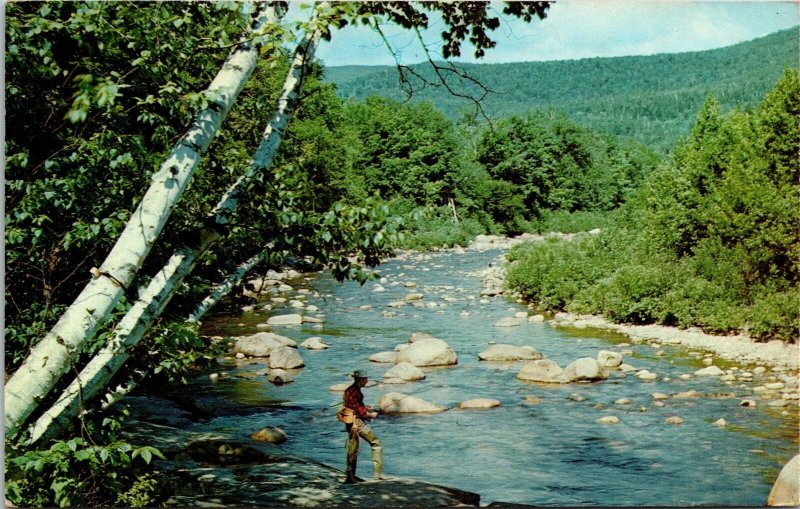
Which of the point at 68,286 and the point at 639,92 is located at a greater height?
the point at 639,92

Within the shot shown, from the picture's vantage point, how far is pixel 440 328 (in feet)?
50.4

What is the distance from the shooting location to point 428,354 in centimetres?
1246

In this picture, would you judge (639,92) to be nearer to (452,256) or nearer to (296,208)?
(452,256)

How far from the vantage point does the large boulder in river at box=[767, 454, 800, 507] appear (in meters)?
5.64

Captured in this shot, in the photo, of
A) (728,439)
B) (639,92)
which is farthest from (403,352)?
(639,92)

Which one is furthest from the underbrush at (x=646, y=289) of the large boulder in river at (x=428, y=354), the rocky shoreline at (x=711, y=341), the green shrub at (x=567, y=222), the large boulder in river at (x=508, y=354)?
the green shrub at (x=567, y=222)

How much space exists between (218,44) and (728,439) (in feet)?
22.9

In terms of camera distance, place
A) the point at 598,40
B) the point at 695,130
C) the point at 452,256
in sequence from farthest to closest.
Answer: the point at 452,256 < the point at 695,130 < the point at 598,40

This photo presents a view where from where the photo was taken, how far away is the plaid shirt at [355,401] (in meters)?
6.75

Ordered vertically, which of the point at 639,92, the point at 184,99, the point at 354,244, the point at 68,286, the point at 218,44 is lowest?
the point at 68,286

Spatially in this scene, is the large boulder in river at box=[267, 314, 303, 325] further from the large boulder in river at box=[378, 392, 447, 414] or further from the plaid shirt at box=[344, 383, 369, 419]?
the plaid shirt at box=[344, 383, 369, 419]

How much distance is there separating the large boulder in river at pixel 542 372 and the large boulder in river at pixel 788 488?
5.08 metres

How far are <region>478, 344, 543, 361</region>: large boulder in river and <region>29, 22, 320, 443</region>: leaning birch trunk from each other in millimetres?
9444

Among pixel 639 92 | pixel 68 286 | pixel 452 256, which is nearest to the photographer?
pixel 68 286
